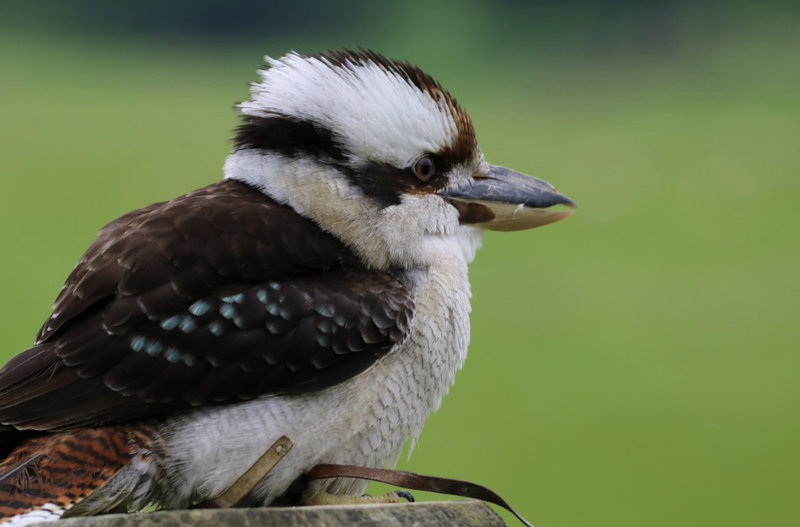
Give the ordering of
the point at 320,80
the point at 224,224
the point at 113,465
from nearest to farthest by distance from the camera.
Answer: the point at 113,465
the point at 224,224
the point at 320,80

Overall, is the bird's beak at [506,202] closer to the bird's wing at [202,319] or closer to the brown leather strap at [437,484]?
the bird's wing at [202,319]

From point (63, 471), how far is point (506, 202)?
72cm

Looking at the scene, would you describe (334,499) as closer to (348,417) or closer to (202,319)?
(348,417)

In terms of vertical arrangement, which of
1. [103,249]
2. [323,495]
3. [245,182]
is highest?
[245,182]

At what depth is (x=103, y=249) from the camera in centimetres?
119

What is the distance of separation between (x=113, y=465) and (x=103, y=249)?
12.6 inches

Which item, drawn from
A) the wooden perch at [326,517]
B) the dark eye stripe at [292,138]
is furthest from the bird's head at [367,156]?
the wooden perch at [326,517]

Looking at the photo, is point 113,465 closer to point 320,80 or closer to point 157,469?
point 157,469

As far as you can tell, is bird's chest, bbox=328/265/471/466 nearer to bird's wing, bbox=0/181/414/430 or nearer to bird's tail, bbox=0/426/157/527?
bird's wing, bbox=0/181/414/430

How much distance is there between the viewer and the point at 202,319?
3.65ft

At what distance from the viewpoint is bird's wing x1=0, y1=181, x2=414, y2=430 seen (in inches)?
41.4

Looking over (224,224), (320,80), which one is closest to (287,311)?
(224,224)

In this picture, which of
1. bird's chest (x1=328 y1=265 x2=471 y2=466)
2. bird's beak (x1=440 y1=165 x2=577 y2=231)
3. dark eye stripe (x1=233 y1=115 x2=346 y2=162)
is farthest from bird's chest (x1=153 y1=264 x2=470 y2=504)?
dark eye stripe (x1=233 y1=115 x2=346 y2=162)

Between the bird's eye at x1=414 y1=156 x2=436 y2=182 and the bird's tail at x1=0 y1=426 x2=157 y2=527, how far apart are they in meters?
0.52
